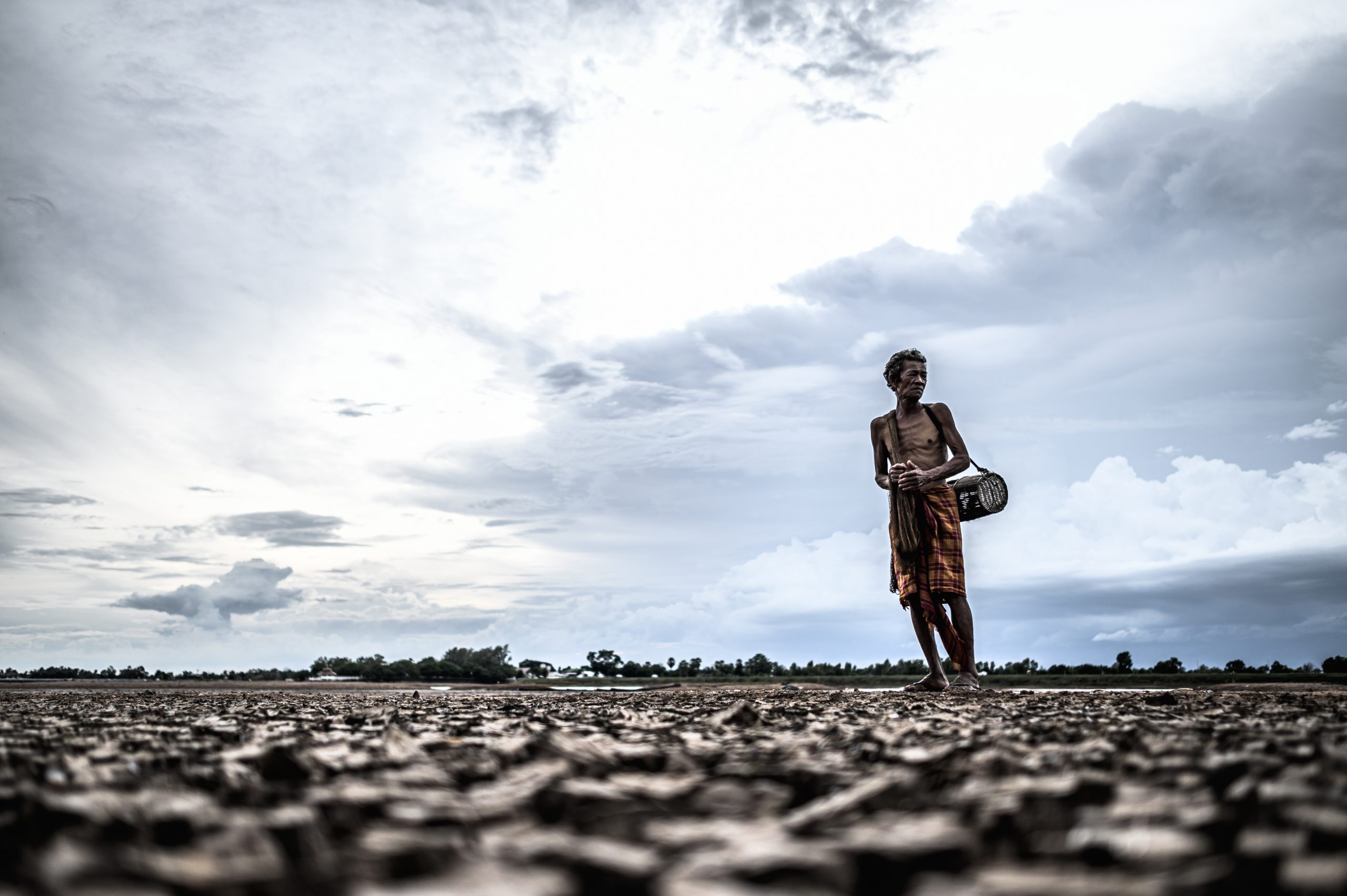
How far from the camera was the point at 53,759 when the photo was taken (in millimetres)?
2166

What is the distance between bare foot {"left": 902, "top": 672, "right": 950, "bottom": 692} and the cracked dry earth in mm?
4442

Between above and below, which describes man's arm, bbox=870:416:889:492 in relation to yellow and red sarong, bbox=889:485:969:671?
above

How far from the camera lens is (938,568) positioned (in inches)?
299

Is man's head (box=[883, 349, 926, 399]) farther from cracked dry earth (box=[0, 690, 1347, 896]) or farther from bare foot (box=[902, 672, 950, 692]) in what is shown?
cracked dry earth (box=[0, 690, 1347, 896])

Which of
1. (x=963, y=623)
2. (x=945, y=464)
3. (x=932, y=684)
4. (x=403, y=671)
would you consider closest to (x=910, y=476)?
(x=945, y=464)

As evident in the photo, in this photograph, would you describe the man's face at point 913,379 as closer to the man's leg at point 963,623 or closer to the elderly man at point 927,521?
the elderly man at point 927,521

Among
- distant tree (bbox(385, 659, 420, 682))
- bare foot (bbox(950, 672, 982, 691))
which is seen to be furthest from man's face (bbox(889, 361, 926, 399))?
distant tree (bbox(385, 659, 420, 682))

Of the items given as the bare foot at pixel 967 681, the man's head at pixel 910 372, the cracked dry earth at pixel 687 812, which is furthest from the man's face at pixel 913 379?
the cracked dry earth at pixel 687 812

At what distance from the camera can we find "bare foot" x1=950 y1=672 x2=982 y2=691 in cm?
708

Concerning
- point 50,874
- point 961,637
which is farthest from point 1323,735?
point 961,637

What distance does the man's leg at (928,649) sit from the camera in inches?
283

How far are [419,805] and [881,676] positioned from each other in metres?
17.8

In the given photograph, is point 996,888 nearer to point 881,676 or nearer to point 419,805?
point 419,805

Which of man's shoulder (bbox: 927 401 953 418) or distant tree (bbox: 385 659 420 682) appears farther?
distant tree (bbox: 385 659 420 682)
